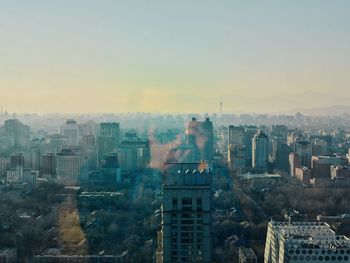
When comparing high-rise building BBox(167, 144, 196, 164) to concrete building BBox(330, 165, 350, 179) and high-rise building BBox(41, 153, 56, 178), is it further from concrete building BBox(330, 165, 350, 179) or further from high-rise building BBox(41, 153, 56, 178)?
concrete building BBox(330, 165, 350, 179)

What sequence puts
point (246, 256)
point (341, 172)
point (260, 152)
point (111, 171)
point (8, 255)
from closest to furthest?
point (246, 256), point (8, 255), point (341, 172), point (111, 171), point (260, 152)

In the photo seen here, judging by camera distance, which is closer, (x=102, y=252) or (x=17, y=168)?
(x=102, y=252)

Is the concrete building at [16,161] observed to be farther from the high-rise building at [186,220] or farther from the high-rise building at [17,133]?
the high-rise building at [186,220]

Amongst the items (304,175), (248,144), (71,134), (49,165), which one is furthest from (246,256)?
(71,134)

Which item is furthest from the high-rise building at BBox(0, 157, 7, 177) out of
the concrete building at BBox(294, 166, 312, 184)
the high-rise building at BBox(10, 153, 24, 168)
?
the concrete building at BBox(294, 166, 312, 184)

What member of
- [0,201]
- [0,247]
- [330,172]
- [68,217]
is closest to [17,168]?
[0,201]

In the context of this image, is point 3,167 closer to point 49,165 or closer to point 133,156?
point 49,165

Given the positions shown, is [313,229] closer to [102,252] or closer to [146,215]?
[102,252]
